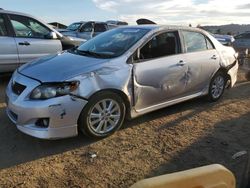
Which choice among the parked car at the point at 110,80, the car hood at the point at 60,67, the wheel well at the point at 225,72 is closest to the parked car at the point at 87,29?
the wheel well at the point at 225,72

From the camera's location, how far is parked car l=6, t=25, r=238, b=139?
478 centimetres

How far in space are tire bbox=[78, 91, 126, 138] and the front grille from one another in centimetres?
91

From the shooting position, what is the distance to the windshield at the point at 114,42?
5.68m

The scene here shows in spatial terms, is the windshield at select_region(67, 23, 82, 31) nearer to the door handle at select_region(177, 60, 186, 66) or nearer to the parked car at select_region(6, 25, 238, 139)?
the parked car at select_region(6, 25, 238, 139)

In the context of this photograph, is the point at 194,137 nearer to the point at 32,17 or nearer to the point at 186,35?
the point at 186,35

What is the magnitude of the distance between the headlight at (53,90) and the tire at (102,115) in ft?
1.07

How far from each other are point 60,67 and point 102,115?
35.2 inches

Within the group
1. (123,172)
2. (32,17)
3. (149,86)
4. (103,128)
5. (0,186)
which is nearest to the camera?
(0,186)

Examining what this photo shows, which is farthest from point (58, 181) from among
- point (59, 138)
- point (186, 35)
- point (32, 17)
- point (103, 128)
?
point (32, 17)

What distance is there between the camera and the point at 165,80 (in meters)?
5.95

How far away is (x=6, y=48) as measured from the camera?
7.98m

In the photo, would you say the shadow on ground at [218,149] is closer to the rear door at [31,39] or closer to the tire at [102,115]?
the tire at [102,115]

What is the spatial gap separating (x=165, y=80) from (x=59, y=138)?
205 cm

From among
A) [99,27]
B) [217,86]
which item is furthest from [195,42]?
[99,27]
